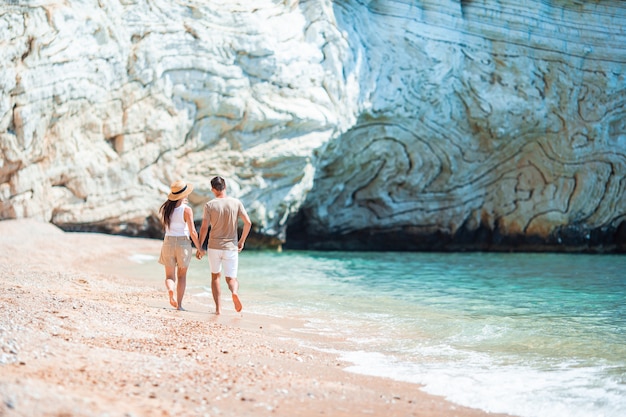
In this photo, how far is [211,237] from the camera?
247 inches

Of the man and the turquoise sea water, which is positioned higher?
the man

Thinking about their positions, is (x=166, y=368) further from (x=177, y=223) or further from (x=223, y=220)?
(x=177, y=223)

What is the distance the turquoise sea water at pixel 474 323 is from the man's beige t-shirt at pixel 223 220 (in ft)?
2.80

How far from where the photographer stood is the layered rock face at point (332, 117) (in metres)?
11.3

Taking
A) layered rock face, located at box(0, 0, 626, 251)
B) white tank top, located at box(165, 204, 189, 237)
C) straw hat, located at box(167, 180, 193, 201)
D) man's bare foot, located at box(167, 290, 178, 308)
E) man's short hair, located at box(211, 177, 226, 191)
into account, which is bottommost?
man's bare foot, located at box(167, 290, 178, 308)

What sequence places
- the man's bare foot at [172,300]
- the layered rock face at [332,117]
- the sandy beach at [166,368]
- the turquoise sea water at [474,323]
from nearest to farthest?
the sandy beach at [166,368] → the turquoise sea water at [474,323] → the man's bare foot at [172,300] → the layered rock face at [332,117]

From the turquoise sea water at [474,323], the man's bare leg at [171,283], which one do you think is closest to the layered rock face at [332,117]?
the turquoise sea water at [474,323]

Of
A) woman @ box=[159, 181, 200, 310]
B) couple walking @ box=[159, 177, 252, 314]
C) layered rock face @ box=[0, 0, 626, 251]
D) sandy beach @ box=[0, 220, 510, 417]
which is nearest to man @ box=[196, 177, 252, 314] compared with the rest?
couple walking @ box=[159, 177, 252, 314]

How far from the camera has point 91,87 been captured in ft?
37.7

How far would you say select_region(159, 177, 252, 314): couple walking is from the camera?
6.17 metres

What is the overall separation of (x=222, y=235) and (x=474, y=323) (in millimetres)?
2345

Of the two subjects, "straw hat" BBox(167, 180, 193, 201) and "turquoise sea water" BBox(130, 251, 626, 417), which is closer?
"turquoise sea water" BBox(130, 251, 626, 417)

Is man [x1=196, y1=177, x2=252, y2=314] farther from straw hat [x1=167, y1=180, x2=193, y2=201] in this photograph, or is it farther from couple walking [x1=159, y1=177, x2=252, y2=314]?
straw hat [x1=167, y1=180, x2=193, y2=201]

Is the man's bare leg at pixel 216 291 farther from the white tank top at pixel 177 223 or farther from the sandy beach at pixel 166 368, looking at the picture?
the white tank top at pixel 177 223
